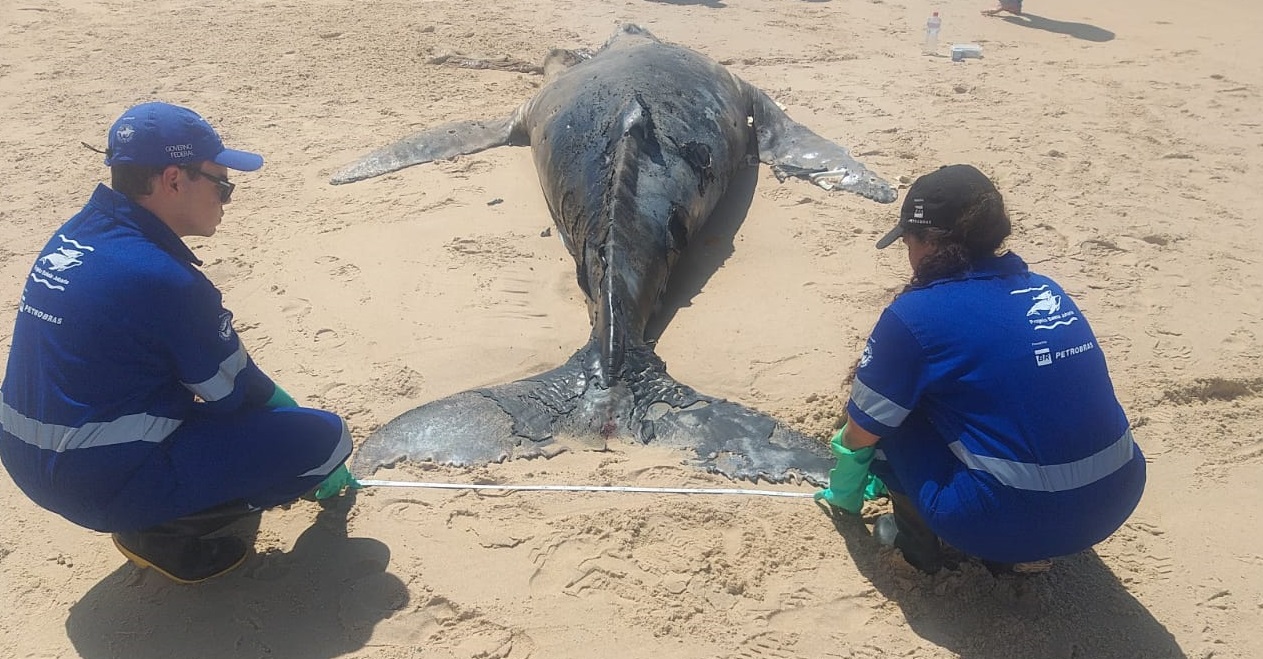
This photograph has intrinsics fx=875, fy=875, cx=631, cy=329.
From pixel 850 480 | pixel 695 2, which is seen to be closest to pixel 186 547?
pixel 850 480

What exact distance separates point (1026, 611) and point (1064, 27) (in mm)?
10335

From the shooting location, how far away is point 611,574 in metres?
3.24

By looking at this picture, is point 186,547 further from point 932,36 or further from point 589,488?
point 932,36

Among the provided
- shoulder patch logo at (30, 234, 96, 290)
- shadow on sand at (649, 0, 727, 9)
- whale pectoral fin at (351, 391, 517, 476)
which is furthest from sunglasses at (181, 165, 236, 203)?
shadow on sand at (649, 0, 727, 9)

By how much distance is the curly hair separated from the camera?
277cm

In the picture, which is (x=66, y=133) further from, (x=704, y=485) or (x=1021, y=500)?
(x=1021, y=500)

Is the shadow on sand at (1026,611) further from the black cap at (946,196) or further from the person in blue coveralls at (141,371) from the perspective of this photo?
the person in blue coveralls at (141,371)

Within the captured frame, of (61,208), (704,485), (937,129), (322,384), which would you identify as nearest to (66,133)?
(61,208)

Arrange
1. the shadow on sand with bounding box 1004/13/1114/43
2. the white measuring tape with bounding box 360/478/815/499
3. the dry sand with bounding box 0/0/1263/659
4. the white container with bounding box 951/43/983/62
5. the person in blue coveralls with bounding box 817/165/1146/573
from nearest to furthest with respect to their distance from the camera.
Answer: the person in blue coveralls with bounding box 817/165/1146/573 < the dry sand with bounding box 0/0/1263/659 < the white measuring tape with bounding box 360/478/815/499 < the white container with bounding box 951/43/983/62 < the shadow on sand with bounding box 1004/13/1114/43

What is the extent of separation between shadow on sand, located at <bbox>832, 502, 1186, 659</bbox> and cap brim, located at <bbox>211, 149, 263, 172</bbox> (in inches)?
107

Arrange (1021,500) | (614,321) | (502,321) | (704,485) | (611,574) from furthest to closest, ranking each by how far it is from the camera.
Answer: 1. (502,321)
2. (614,321)
3. (704,485)
4. (611,574)
5. (1021,500)

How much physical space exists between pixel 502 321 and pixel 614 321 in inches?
33.5

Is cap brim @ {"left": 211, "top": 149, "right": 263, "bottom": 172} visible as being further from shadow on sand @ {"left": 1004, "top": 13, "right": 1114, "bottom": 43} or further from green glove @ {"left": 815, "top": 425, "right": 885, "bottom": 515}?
shadow on sand @ {"left": 1004, "top": 13, "right": 1114, "bottom": 43}

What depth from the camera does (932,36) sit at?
9.81 meters
